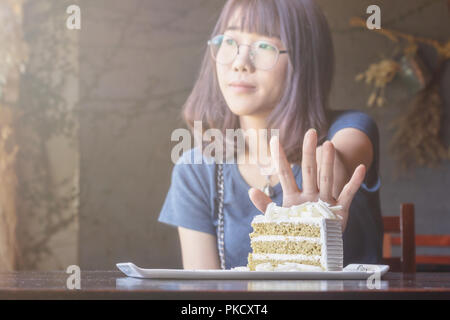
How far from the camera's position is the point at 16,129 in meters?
3.27

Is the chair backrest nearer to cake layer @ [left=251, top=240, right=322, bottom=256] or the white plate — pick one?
cake layer @ [left=251, top=240, right=322, bottom=256]

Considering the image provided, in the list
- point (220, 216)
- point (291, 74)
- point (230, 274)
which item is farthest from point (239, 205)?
point (230, 274)

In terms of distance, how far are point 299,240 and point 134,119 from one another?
5.67 ft

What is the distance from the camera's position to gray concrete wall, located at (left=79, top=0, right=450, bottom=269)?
3.19 meters

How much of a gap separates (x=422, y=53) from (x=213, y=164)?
123 cm

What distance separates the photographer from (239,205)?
9.65 ft

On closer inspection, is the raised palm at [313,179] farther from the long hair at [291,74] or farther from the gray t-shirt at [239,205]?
the long hair at [291,74]

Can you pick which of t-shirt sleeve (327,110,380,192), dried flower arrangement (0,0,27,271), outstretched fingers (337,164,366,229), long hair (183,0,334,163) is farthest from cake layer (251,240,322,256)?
dried flower arrangement (0,0,27,271)

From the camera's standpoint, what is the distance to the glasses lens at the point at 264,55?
9.91ft

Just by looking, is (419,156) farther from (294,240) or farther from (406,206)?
(294,240)

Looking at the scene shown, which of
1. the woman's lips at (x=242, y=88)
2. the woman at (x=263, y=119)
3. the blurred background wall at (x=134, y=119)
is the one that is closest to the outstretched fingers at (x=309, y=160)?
the woman at (x=263, y=119)

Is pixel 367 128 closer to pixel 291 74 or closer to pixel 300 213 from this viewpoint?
pixel 291 74
